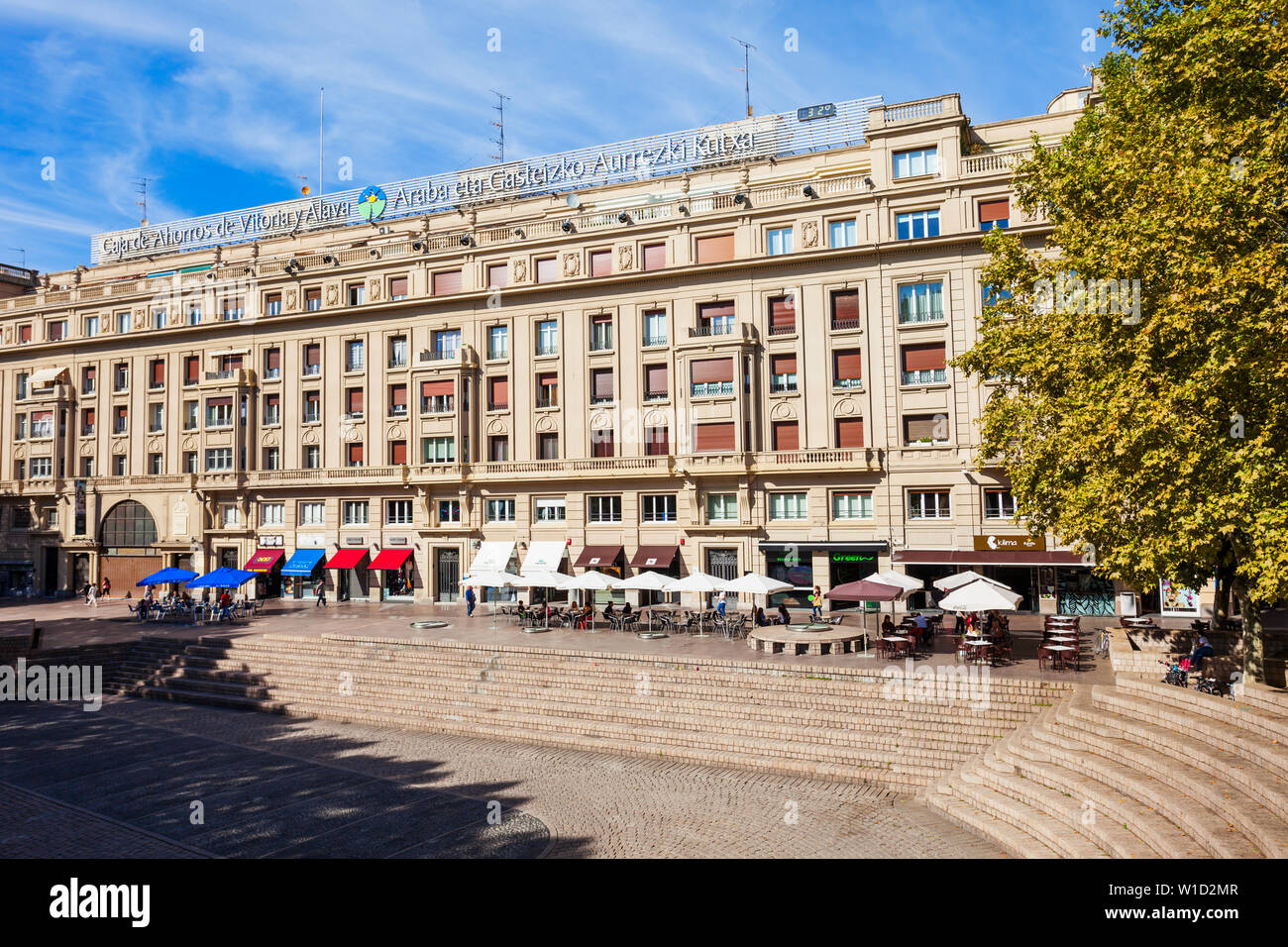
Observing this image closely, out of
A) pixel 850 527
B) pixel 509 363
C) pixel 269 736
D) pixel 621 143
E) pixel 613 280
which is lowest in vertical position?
pixel 269 736

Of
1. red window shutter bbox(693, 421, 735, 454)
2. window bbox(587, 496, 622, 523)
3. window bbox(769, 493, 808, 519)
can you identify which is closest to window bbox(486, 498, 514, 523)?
window bbox(587, 496, 622, 523)

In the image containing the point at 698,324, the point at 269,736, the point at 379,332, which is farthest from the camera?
the point at 379,332

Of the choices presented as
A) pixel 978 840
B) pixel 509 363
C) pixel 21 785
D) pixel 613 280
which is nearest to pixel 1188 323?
pixel 978 840

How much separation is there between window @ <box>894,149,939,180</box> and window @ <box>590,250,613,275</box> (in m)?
14.9

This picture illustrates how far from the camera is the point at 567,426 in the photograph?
41.6m

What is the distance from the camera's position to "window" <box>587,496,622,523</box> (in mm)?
40500

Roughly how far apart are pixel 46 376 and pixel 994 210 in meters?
59.4

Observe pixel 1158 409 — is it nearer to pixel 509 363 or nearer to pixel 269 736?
pixel 269 736

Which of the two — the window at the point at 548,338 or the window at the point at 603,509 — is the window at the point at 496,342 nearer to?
the window at the point at 548,338

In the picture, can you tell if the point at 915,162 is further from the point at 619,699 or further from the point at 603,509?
the point at 619,699

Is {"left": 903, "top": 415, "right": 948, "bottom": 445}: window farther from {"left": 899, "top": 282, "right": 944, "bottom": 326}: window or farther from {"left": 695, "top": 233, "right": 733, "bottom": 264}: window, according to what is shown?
{"left": 695, "top": 233, "right": 733, "bottom": 264}: window

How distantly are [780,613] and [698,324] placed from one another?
1575 centimetres

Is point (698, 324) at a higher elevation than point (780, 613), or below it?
higher

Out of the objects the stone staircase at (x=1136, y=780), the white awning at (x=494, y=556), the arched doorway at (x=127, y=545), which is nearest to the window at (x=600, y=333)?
the white awning at (x=494, y=556)
